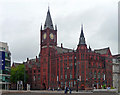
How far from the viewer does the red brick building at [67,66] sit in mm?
106438

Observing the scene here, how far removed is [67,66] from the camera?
11119 centimetres

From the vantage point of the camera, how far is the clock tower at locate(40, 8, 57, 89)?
11919 cm

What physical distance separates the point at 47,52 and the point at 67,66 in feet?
51.1

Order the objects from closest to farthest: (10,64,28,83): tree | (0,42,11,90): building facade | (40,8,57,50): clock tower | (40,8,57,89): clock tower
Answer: (0,42,11,90): building facade < (40,8,57,89): clock tower < (40,8,57,50): clock tower < (10,64,28,83): tree

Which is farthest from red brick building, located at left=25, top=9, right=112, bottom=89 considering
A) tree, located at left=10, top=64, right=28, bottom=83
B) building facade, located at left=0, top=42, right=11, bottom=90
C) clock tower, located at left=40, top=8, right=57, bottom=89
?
building facade, located at left=0, top=42, right=11, bottom=90

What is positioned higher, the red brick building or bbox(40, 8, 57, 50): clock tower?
bbox(40, 8, 57, 50): clock tower

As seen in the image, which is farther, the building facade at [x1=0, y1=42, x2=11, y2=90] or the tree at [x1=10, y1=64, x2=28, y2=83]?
the tree at [x1=10, y1=64, x2=28, y2=83]

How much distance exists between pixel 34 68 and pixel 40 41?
15.4m

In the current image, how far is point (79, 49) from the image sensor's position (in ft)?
349

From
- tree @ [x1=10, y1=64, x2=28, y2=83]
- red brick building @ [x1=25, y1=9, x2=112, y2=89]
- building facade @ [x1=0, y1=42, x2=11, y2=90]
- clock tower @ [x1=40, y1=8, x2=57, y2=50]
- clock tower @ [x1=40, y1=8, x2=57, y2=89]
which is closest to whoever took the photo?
building facade @ [x1=0, y1=42, x2=11, y2=90]

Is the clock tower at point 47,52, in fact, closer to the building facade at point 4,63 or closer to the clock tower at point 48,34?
the clock tower at point 48,34

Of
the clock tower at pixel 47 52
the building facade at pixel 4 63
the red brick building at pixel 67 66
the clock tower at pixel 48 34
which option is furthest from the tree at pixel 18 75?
the building facade at pixel 4 63

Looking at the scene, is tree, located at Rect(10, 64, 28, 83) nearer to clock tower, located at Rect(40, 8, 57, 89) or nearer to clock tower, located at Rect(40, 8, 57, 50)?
clock tower, located at Rect(40, 8, 57, 89)

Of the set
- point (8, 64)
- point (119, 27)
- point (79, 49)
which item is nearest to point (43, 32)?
point (79, 49)
